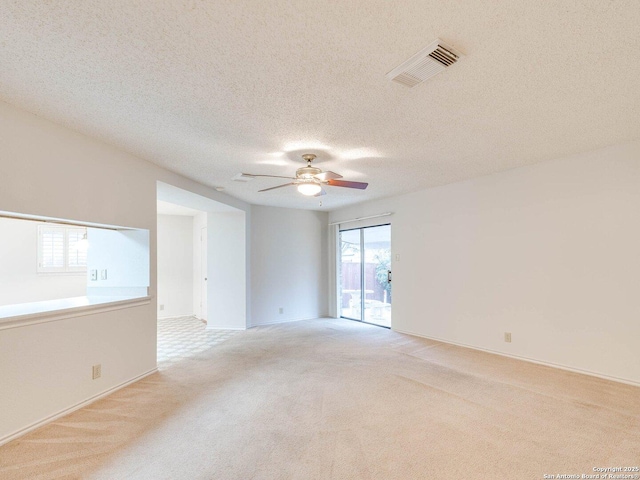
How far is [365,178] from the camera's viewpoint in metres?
4.53

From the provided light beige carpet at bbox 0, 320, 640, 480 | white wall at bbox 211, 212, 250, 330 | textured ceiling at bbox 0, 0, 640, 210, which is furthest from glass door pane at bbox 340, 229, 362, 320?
textured ceiling at bbox 0, 0, 640, 210

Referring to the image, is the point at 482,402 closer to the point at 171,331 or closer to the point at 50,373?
the point at 50,373

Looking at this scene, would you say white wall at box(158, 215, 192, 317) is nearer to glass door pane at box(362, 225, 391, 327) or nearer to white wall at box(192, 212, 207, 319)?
white wall at box(192, 212, 207, 319)

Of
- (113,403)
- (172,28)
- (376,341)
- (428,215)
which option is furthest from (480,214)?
(113,403)

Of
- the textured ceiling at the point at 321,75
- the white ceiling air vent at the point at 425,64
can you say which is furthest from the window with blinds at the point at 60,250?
the white ceiling air vent at the point at 425,64

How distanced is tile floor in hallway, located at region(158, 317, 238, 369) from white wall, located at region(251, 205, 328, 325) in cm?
106

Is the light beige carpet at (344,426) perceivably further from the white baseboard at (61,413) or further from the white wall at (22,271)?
the white wall at (22,271)

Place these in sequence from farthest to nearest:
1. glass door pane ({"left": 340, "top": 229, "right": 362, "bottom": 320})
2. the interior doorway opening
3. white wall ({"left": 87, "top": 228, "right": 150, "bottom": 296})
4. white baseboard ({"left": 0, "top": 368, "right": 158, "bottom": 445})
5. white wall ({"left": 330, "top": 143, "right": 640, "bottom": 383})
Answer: glass door pane ({"left": 340, "top": 229, "right": 362, "bottom": 320}) → the interior doorway opening → white wall ({"left": 87, "top": 228, "right": 150, "bottom": 296}) → white wall ({"left": 330, "top": 143, "right": 640, "bottom": 383}) → white baseboard ({"left": 0, "top": 368, "right": 158, "bottom": 445})

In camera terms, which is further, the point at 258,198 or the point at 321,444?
the point at 258,198

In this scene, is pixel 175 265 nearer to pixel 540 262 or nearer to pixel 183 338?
pixel 183 338

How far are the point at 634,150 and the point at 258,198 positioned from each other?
5107 mm

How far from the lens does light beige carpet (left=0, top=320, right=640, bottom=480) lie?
196 cm

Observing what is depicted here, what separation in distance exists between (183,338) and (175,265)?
2.61 meters

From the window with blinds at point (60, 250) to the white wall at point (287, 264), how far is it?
3.16 m
